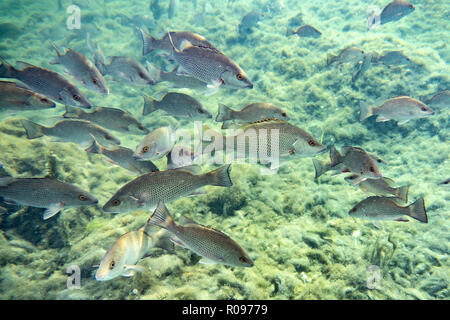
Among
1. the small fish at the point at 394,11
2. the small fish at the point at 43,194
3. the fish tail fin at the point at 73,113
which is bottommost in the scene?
the small fish at the point at 43,194

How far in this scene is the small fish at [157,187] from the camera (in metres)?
2.45

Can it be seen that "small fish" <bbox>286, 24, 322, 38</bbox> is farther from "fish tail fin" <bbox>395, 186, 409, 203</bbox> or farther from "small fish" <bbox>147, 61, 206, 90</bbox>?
"fish tail fin" <bbox>395, 186, 409, 203</bbox>

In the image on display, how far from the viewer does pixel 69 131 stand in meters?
3.76

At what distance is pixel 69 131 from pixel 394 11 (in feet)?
31.0

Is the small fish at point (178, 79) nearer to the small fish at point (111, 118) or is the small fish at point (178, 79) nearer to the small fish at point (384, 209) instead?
the small fish at point (111, 118)

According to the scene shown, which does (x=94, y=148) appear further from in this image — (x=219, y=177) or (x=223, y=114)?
(x=219, y=177)

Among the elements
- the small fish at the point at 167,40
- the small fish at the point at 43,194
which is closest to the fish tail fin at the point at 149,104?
the small fish at the point at 167,40

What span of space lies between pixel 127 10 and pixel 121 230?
80.2 feet

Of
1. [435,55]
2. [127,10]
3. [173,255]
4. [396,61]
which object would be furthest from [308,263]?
[127,10]

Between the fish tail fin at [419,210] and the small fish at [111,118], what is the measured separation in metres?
4.25

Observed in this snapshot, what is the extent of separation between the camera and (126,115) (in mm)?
4137

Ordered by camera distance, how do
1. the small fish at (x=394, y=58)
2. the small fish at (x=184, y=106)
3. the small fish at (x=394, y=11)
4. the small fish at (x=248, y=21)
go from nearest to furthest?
the small fish at (x=184, y=106), the small fish at (x=394, y=58), the small fish at (x=394, y=11), the small fish at (x=248, y=21)

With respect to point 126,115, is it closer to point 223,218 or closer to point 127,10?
point 223,218

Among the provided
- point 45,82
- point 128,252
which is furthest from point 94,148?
point 128,252
